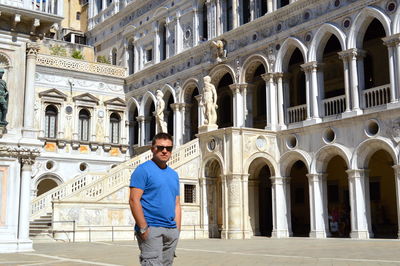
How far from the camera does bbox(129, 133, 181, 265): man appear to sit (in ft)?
17.7

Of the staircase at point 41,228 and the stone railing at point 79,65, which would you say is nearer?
the staircase at point 41,228

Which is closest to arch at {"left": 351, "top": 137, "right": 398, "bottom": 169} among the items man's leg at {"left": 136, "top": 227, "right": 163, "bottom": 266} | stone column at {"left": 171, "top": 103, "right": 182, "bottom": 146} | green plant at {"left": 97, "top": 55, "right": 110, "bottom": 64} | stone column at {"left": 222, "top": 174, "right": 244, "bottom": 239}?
stone column at {"left": 222, "top": 174, "right": 244, "bottom": 239}

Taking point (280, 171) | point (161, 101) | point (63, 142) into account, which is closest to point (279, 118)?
point (280, 171)

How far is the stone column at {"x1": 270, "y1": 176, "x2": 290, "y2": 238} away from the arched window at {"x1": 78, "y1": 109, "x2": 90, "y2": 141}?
1484 cm

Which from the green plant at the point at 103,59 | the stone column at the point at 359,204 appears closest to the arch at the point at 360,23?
the stone column at the point at 359,204

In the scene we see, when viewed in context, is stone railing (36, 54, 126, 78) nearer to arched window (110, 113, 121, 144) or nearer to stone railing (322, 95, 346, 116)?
arched window (110, 113, 121, 144)

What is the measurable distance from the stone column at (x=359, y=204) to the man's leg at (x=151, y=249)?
16.2 m

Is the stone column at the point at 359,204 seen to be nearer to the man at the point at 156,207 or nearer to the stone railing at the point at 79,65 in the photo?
the man at the point at 156,207

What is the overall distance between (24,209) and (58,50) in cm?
2531

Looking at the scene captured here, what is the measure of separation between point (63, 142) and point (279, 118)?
14501 mm

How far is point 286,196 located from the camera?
2373cm

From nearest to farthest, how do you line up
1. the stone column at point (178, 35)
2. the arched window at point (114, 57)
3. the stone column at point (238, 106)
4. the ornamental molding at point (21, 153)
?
the ornamental molding at point (21, 153) < the stone column at point (238, 106) < the stone column at point (178, 35) < the arched window at point (114, 57)

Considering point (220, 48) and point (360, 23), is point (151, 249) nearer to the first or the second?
point (360, 23)

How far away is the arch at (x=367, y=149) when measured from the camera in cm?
1970
